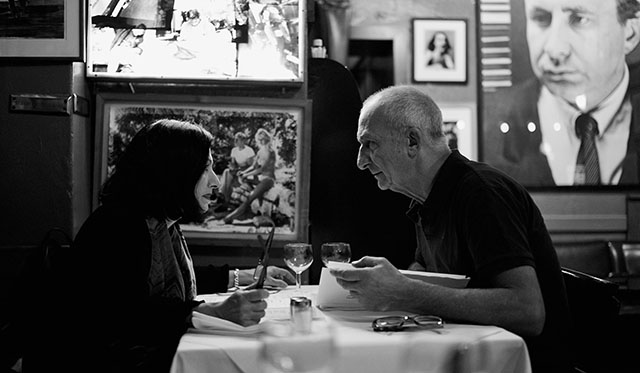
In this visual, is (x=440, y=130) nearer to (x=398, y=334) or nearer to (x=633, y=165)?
(x=398, y=334)

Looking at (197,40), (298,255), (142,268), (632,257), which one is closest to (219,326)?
(142,268)

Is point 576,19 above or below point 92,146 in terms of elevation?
above

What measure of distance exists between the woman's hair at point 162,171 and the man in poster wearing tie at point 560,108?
115 inches

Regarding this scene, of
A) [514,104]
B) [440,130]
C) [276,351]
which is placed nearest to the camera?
[276,351]

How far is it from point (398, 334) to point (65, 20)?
2.00 m

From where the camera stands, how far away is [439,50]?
4.40 m

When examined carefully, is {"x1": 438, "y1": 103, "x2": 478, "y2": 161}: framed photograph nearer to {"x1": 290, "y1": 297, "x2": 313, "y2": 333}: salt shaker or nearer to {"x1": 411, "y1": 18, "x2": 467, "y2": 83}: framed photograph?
{"x1": 411, "y1": 18, "x2": 467, "y2": 83}: framed photograph

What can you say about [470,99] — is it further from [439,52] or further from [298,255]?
[298,255]

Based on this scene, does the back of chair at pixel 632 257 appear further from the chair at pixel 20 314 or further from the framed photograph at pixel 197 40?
the chair at pixel 20 314

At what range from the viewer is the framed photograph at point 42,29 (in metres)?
2.66

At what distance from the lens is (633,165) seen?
14.8ft

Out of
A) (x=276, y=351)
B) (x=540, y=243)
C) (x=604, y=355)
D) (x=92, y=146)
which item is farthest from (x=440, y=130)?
(x=604, y=355)

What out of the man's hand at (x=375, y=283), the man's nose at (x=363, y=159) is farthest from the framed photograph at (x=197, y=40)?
the man's hand at (x=375, y=283)

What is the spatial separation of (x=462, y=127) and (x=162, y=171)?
9.66ft
